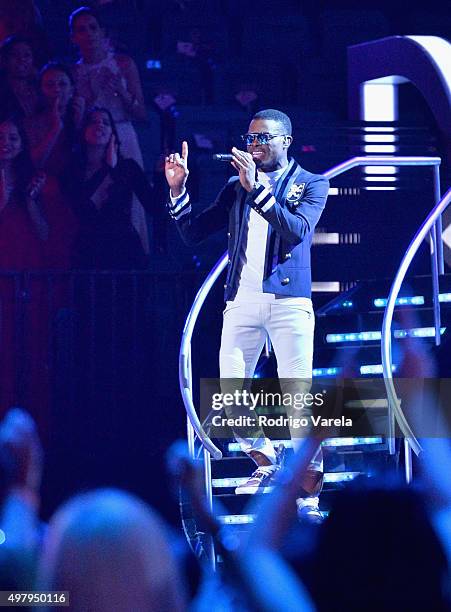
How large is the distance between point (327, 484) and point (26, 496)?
10.0 ft

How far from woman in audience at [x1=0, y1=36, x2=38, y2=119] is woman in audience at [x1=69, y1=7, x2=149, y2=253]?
0.99ft

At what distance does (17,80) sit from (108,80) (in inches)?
23.2

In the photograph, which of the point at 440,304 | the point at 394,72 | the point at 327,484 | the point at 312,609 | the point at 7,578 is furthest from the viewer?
the point at 394,72

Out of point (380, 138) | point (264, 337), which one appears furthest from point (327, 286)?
point (264, 337)

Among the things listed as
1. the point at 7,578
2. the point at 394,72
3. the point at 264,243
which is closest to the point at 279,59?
the point at 394,72

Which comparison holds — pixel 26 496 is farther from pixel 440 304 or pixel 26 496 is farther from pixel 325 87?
pixel 325 87

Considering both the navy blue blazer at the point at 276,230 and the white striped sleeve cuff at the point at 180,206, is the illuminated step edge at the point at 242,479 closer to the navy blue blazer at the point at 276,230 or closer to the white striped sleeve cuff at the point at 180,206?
the navy blue blazer at the point at 276,230

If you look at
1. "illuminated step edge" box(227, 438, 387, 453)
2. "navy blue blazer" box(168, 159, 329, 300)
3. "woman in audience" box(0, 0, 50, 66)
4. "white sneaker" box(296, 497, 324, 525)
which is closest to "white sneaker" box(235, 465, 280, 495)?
"white sneaker" box(296, 497, 324, 525)

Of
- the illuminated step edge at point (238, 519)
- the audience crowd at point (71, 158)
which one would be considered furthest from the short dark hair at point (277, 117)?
the audience crowd at point (71, 158)

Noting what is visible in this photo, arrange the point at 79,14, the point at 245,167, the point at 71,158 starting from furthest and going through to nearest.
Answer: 1. the point at 79,14
2. the point at 71,158
3. the point at 245,167

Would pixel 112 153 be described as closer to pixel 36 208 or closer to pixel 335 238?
pixel 36 208

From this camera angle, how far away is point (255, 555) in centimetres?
192

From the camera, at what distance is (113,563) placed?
1.85 m

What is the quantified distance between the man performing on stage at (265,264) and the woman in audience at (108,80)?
2.27 m
